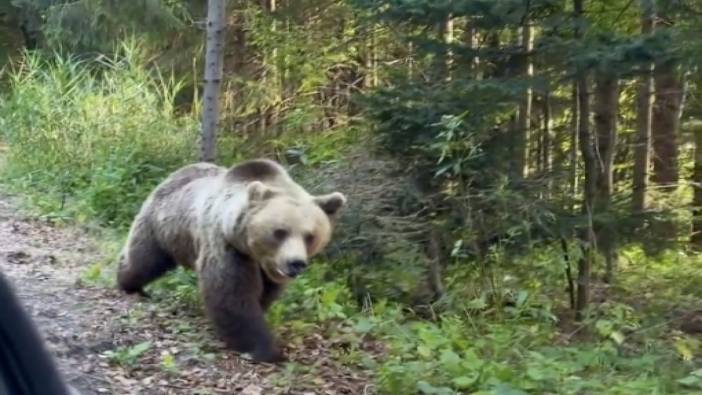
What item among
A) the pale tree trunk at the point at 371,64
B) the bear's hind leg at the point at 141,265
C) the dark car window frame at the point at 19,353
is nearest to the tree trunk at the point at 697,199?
the pale tree trunk at the point at 371,64

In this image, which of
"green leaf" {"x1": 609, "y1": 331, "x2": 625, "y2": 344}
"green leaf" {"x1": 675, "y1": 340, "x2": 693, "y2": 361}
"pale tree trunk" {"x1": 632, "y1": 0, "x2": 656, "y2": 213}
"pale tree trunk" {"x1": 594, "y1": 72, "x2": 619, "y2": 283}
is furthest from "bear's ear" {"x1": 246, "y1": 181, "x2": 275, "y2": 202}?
"pale tree trunk" {"x1": 632, "y1": 0, "x2": 656, "y2": 213}

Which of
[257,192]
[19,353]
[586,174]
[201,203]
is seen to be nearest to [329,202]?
[257,192]

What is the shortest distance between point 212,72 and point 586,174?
137 inches

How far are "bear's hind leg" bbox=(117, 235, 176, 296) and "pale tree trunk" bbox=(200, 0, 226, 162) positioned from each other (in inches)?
104

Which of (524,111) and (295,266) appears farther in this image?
(524,111)

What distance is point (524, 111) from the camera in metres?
9.93

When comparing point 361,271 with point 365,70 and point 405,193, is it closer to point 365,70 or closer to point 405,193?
point 405,193

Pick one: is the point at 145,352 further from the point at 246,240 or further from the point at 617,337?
the point at 617,337

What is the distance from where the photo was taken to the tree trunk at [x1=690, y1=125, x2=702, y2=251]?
10042 millimetres

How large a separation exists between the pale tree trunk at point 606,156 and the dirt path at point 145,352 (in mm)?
3561

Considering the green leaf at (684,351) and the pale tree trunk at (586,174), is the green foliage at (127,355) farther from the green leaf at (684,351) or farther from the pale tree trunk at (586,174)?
the pale tree trunk at (586,174)

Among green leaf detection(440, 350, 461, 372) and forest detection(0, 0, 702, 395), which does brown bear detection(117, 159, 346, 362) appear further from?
green leaf detection(440, 350, 461, 372)

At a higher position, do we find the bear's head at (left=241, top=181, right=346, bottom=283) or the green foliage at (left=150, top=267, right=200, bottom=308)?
the bear's head at (left=241, top=181, right=346, bottom=283)

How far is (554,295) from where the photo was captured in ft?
31.6
